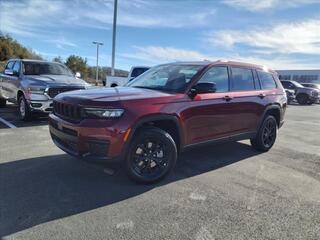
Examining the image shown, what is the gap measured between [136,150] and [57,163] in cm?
172

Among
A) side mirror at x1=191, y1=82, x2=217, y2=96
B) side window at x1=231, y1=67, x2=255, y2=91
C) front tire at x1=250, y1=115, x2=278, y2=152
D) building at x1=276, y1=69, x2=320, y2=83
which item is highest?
building at x1=276, y1=69, x2=320, y2=83

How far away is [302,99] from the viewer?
25.0 metres

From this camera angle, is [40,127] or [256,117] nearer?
[256,117]

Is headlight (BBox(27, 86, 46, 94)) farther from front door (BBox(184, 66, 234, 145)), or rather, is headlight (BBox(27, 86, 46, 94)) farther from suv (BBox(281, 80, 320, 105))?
suv (BBox(281, 80, 320, 105))

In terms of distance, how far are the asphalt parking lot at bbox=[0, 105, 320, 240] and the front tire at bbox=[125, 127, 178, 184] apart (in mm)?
165

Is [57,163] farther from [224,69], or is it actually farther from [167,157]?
[224,69]

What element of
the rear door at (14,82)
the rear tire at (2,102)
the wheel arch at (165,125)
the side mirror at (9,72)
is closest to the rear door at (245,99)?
the wheel arch at (165,125)

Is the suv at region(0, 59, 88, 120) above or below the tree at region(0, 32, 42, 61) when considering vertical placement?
below

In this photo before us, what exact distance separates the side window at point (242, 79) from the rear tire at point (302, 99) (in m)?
20.2

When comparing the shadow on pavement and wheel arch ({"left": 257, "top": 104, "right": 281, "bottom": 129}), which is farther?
wheel arch ({"left": 257, "top": 104, "right": 281, "bottom": 129})

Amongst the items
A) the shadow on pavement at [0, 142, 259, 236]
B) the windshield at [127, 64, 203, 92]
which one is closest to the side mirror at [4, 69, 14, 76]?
the shadow on pavement at [0, 142, 259, 236]

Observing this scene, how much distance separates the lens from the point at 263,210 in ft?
13.4

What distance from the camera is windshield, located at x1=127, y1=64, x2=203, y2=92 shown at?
5.30 meters

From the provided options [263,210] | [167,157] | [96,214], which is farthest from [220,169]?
[96,214]
